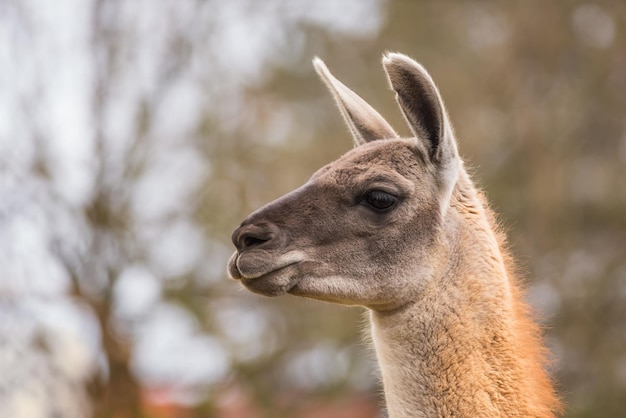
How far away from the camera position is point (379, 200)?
3922 millimetres

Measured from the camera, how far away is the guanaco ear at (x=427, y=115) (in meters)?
3.91

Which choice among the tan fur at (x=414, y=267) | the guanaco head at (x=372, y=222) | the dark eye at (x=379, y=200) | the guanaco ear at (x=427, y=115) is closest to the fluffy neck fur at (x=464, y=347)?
the tan fur at (x=414, y=267)

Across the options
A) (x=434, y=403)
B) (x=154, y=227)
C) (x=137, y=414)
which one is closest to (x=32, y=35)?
(x=154, y=227)

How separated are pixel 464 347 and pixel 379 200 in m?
0.78

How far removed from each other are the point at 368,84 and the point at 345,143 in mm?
1316

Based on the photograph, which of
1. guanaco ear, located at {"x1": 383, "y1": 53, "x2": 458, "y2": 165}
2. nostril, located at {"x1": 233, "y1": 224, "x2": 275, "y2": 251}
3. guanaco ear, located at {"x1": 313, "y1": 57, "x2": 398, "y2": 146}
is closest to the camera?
nostril, located at {"x1": 233, "y1": 224, "x2": 275, "y2": 251}

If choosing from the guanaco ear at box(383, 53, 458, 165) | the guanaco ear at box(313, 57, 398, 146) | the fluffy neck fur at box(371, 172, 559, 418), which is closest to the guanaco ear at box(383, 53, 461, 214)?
the guanaco ear at box(383, 53, 458, 165)

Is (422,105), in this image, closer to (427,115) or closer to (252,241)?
(427,115)

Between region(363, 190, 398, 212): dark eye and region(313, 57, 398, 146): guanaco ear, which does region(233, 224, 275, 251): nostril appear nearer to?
region(363, 190, 398, 212): dark eye

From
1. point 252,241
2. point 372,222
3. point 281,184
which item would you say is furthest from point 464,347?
point 281,184

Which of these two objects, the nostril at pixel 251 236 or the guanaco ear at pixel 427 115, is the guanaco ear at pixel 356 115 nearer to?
the guanaco ear at pixel 427 115

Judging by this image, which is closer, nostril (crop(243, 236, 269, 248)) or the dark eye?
nostril (crop(243, 236, 269, 248))

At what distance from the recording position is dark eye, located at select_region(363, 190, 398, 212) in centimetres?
392

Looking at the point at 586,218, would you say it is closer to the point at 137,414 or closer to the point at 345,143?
the point at 345,143
